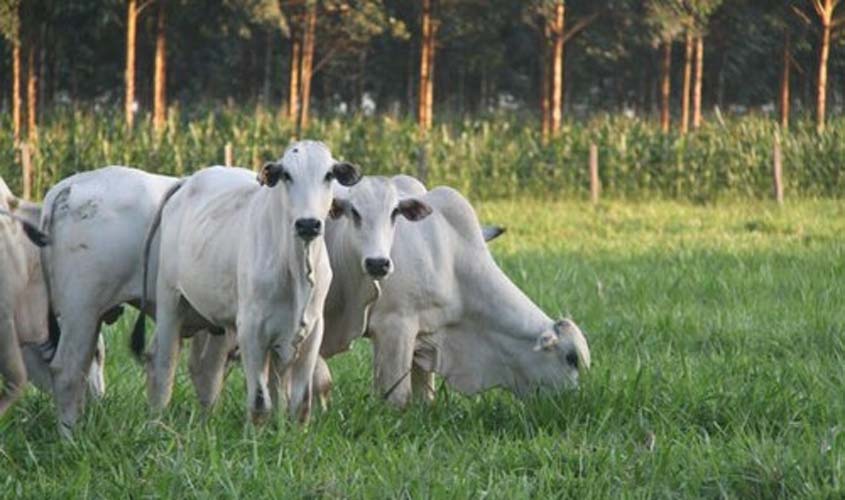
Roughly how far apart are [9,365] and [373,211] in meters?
1.75

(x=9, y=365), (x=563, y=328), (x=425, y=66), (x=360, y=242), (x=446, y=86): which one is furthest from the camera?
(x=446, y=86)

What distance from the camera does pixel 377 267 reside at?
25.7 ft

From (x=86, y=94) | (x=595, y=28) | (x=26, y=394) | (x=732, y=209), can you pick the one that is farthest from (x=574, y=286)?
(x=86, y=94)

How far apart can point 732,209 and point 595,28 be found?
1691 cm

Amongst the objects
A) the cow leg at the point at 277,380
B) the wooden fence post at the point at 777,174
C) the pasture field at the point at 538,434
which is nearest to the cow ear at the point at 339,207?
the cow leg at the point at 277,380

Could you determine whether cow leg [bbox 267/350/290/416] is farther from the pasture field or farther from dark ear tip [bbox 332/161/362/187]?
dark ear tip [bbox 332/161/362/187]

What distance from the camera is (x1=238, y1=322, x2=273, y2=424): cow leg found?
25.5 ft

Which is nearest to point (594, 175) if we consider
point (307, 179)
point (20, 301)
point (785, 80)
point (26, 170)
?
point (26, 170)

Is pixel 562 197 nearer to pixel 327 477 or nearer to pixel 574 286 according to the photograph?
pixel 574 286

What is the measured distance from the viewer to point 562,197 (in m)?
31.1

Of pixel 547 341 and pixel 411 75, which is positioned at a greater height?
pixel 411 75

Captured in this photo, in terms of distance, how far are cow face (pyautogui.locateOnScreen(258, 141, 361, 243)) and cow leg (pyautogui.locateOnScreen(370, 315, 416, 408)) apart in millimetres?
1357

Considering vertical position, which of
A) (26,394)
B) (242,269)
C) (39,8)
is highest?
(39,8)

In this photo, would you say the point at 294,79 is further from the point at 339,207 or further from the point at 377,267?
the point at 377,267
